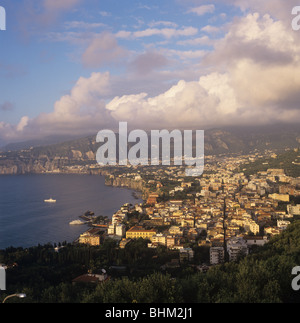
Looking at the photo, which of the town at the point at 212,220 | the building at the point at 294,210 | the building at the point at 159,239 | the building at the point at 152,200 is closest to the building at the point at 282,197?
the town at the point at 212,220

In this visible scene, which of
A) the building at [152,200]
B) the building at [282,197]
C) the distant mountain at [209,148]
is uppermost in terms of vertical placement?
the distant mountain at [209,148]

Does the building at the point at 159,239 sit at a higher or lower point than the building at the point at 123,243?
higher

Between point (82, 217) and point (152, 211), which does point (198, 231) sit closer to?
point (152, 211)

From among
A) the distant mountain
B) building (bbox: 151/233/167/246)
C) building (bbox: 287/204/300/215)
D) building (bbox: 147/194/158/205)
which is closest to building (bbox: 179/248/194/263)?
building (bbox: 151/233/167/246)

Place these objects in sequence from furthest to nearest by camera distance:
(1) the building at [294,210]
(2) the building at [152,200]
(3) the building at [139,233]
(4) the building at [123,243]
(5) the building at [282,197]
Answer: (2) the building at [152,200], (5) the building at [282,197], (1) the building at [294,210], (3) the building at [139,233], (4) the building at [123,243]

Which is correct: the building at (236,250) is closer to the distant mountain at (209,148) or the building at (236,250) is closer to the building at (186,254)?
the building at (186,254)

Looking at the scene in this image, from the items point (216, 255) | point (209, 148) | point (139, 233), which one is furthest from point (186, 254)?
point (209, 148)

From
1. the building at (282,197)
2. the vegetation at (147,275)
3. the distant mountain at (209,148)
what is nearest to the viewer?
the vegetation at (147,275)

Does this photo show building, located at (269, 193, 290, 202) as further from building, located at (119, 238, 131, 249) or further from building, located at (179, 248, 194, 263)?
building, located at (119, 238, 131, 249)
